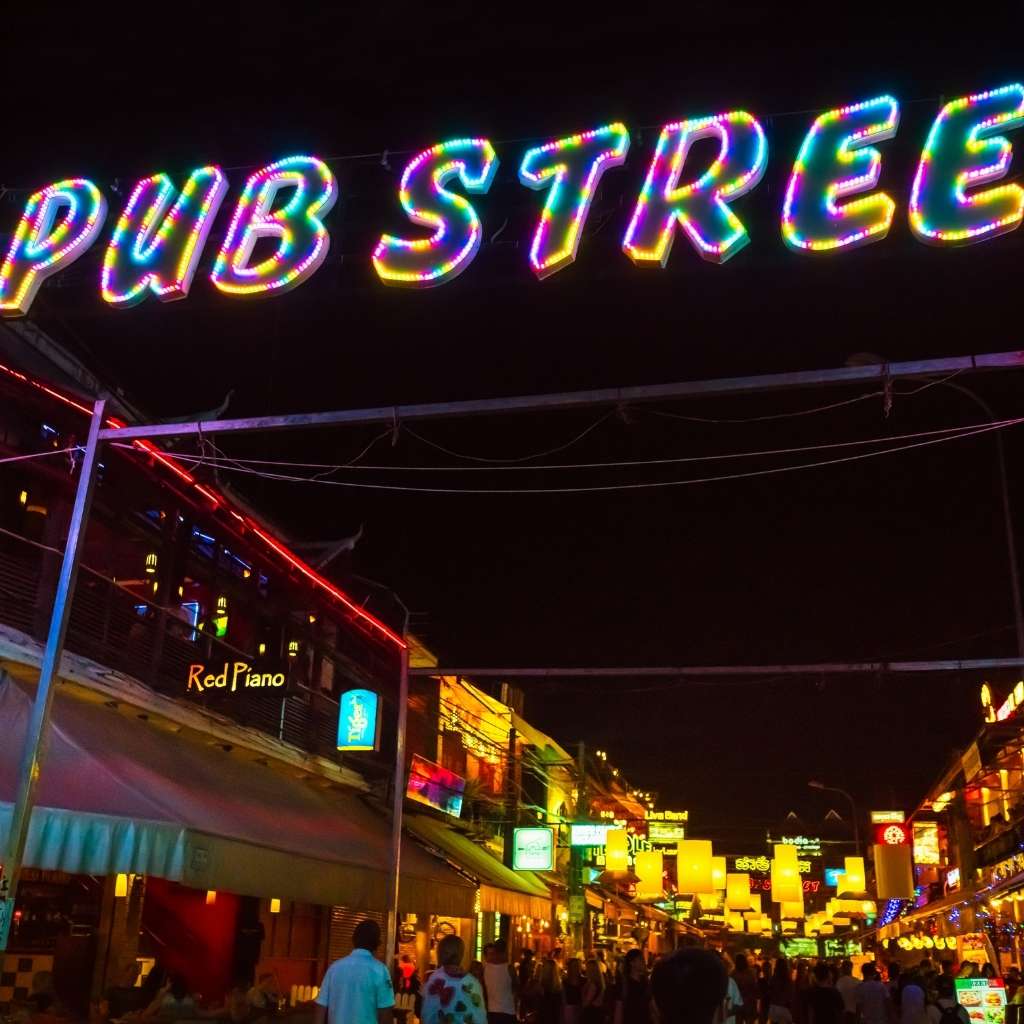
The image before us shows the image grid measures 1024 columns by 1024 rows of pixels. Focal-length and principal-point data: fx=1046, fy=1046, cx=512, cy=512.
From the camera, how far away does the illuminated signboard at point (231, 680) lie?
1644cm

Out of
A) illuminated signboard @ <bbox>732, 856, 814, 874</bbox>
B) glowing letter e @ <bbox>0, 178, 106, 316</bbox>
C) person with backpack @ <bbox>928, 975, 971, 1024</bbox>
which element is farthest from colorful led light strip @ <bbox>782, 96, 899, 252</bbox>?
illuminated signboard @ <bbox>732, 856, 814, 874</bbox>

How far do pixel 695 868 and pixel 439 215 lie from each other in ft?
101

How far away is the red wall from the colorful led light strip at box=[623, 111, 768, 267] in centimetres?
1291

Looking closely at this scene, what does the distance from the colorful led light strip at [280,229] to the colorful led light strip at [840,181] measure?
6.05 m

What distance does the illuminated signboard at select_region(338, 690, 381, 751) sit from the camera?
827 inches

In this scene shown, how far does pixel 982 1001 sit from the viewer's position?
40.6 feet

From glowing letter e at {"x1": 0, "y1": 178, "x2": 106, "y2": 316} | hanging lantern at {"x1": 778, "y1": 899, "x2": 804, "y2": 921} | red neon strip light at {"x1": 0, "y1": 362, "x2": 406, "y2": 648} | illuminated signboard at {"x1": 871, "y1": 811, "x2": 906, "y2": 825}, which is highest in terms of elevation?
glowing letter e at {"x1": 0, "y1": 178, "x2": 106, "y2": 316}

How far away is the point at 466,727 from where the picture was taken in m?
33.5

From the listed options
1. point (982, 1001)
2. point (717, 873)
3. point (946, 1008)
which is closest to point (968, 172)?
point (982, 1001)

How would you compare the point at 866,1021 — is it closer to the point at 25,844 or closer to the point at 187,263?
the point at 25,844

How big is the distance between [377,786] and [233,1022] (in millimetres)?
11702

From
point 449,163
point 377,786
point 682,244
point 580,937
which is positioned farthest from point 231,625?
point 580,937

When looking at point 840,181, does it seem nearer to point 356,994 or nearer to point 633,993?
point 356,994

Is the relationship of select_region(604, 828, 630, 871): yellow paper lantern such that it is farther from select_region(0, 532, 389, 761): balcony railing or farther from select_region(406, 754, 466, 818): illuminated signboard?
select_region(0, 532, 389, 761): balcony railing
